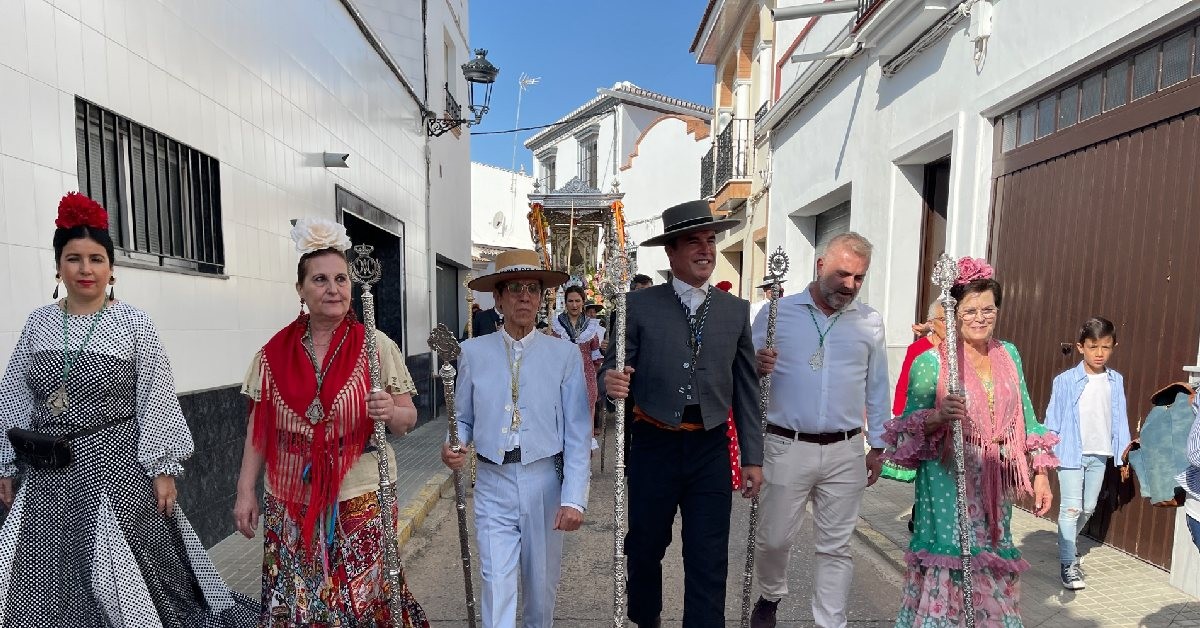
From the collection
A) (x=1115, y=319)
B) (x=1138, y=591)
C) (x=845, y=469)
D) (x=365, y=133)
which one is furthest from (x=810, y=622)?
(x=365, y=133)

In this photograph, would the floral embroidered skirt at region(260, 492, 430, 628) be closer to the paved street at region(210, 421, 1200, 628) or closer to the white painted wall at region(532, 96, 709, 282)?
the paved street at region(210, 421, 1200, 628)

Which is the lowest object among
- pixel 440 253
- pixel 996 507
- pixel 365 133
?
pixel 996 507

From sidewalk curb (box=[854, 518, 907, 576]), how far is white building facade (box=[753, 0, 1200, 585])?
147cm

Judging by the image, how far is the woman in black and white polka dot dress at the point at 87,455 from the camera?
2.67 metres

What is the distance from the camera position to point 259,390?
2.55 metres

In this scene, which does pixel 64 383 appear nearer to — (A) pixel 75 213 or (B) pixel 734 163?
(A) pixel 75 213

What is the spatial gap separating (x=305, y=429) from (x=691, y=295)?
174 centimetres

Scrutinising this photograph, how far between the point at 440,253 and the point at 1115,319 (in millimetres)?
9688

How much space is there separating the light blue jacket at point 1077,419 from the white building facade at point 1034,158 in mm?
237

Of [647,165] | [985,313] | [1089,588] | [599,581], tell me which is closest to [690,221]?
[985,313]

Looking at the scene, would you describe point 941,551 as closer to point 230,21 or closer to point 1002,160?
point 1002,160

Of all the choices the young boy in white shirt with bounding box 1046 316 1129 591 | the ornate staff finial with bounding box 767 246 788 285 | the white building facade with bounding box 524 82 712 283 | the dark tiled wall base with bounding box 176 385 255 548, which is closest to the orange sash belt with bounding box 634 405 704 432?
the ornate staff finial with bounding box 767 246 788 285

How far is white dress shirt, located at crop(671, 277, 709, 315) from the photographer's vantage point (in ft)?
9.92

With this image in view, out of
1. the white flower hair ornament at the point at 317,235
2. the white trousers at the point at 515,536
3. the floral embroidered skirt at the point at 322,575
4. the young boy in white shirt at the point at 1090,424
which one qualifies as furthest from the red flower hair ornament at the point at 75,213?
the young boy in white shirt at the point at 1090,424
